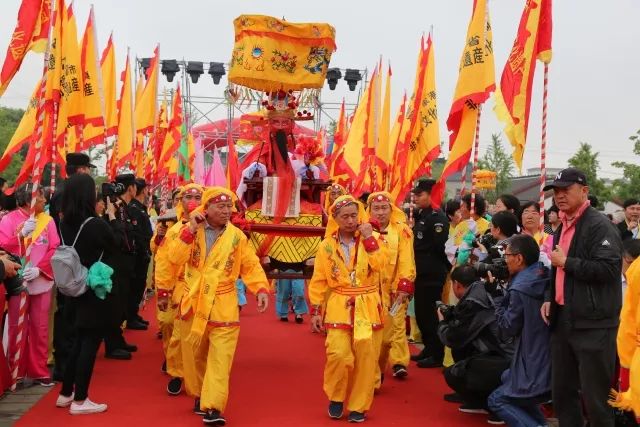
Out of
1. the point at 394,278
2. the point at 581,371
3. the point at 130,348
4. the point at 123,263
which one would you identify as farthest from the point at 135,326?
the point at 581,371

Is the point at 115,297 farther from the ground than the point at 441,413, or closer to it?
farther from the ground

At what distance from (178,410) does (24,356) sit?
5.65ft

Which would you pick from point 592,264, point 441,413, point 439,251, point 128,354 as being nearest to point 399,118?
point 439,251

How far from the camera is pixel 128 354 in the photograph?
25.9ft

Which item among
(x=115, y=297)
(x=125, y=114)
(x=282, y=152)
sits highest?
(x=125, y=114)

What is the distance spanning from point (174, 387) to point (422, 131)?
14.8 ft

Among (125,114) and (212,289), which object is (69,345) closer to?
(212,289)

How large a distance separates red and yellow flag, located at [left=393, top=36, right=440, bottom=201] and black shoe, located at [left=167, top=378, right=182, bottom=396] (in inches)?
162

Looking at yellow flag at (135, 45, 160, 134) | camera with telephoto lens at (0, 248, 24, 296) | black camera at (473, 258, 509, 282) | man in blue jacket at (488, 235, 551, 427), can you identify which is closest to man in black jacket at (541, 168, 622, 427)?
man in blue jacket at (488, 235, 551, 427)

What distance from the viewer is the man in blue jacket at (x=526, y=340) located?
16.9 feet

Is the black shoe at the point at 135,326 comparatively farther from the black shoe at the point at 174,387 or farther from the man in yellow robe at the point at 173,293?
the black shoe at the point at 174,387

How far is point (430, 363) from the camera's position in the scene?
7.90 meters

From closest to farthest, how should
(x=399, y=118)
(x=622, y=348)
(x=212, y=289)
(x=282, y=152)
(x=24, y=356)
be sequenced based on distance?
(x=622, y=348), (x=212, y=289), (x=24, y=356), (x=282, y=152), (x=399, y=118)

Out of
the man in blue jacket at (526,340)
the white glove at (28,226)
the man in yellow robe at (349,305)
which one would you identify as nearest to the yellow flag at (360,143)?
the man in yellow robe at (349,305)
